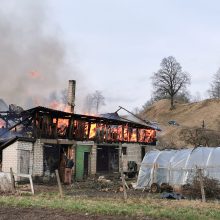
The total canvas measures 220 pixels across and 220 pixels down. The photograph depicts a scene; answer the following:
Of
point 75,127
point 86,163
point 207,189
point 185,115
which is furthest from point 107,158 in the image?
point 185,115

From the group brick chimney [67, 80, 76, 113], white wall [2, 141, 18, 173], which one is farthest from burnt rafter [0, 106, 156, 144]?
brick chimney [67, 80, 76, 113]

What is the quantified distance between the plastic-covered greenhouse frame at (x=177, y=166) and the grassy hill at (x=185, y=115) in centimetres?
4153

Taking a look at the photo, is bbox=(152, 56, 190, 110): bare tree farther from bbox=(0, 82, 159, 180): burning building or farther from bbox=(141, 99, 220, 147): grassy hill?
bbox=(0, 82, 159, 180): burning building

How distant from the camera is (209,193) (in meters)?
18.9

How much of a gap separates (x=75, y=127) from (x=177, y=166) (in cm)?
Result: 991

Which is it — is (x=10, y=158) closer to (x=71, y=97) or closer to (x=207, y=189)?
(x=207, y=189)

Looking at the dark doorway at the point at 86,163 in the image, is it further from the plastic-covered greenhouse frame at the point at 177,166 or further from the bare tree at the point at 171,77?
the bare tree at the point at 171,77

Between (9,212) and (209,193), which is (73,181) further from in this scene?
(9,212)

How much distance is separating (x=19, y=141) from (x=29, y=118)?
2.19 m

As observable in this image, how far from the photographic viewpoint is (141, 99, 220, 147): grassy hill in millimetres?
71381

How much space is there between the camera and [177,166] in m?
23.1

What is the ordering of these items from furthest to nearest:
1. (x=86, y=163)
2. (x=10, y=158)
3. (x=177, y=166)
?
1. (x=86, y=163)
2. (x=10, y=158)
3. (x=177, y=166)

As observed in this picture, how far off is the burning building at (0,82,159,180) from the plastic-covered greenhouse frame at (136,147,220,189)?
6512 millimetres

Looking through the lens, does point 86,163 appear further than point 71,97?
No
